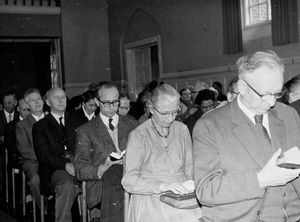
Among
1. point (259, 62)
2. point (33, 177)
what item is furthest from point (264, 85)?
point (33, 177)

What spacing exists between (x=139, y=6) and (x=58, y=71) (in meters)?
3.36

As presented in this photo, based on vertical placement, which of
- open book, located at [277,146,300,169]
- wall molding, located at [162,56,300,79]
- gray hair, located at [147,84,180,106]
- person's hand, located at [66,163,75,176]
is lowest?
person's hand, located at [66,163,75,176]

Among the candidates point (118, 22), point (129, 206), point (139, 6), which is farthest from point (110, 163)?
point (118, 22)

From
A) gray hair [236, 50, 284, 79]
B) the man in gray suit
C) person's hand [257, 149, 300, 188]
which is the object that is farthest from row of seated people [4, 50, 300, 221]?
gray hair [236, 50, 284, 79]

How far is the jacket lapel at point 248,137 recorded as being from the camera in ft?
7.13

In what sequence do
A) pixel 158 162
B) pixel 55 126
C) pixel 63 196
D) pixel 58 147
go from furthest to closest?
pixel 55 126 < pixel 58 147 < pixel 63 196 < pixel 158 162

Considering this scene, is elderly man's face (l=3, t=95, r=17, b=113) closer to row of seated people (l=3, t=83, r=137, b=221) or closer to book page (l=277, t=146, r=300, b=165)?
row of seated people (l=3, t=83, r=137, b=221)

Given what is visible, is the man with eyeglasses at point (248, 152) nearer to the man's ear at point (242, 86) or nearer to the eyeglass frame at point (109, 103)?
the man's ear at point (242, 86)

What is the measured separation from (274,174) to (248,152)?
0.20 meters

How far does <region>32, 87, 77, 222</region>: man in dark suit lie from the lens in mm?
5129

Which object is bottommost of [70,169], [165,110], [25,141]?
[70,169]

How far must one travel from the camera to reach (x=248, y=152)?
2.17 m

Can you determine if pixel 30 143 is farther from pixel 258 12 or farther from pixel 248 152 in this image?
pixel 258 12

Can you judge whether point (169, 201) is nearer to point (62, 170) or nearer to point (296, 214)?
point (296, 214)
